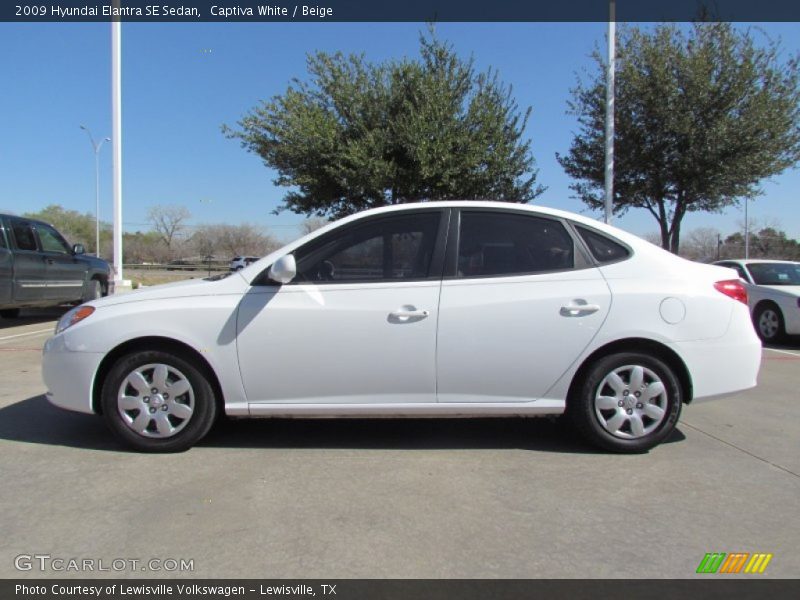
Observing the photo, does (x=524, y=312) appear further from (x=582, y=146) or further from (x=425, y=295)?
(x=582, y=146)

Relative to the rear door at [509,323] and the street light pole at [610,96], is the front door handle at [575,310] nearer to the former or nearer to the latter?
the rear door at [509,323]

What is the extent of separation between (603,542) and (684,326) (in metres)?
1.78

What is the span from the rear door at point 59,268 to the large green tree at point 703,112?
12.9 m

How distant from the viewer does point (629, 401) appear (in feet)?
13.3

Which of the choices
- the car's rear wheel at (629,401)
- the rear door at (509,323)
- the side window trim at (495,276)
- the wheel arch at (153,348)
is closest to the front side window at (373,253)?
the side window trim at (495,276)

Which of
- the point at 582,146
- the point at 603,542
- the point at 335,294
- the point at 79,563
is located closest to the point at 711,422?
the point at 603,542

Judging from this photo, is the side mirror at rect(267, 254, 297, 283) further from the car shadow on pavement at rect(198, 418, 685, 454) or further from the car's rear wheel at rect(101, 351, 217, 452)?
the car shadow on pavement at rect(198, 418, 685, 454)

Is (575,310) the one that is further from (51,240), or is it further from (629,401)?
(51,240)

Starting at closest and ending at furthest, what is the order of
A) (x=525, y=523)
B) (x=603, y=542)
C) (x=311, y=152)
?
(x=603, y=542)
(x=525, y=523)
(x=311, y=152)

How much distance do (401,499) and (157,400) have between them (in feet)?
5.93

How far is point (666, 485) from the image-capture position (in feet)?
11.8

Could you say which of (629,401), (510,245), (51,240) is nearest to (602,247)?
(510,245)

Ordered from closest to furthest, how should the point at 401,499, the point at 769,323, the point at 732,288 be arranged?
the point at 401,499 → the point at 732,288 → the point at 769,323

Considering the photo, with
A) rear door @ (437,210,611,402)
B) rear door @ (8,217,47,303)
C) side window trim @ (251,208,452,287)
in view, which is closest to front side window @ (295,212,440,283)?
side window trim @ (251,208,452,287)
